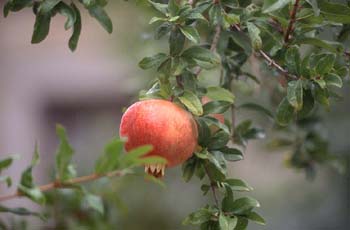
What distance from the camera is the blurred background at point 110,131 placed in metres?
1.39

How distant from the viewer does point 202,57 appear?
72 centimetres

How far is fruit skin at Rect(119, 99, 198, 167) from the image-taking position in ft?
2.19

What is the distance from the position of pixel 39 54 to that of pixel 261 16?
260 cm

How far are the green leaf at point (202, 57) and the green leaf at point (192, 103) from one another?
0.04 m

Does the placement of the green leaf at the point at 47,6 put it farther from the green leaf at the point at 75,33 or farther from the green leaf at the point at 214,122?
the green leaf at the point at 214,122

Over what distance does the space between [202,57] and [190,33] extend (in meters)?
0.04

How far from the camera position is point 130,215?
1865mm

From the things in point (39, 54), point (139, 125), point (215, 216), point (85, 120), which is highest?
point (139, 125)

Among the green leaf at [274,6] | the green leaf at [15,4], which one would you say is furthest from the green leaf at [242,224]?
the green leaf at [15,4]

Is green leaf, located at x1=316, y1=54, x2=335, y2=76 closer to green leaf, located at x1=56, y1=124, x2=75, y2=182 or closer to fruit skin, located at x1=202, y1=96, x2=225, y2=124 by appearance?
fruit skin, located at x1=202, y1=96, x2=225, y2=124

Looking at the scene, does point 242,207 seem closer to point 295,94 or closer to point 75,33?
point 295,94

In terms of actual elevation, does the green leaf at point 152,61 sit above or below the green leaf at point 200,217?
above

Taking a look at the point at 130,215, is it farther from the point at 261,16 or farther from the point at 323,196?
the point at 261,16

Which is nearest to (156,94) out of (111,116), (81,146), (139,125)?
(139,125)
